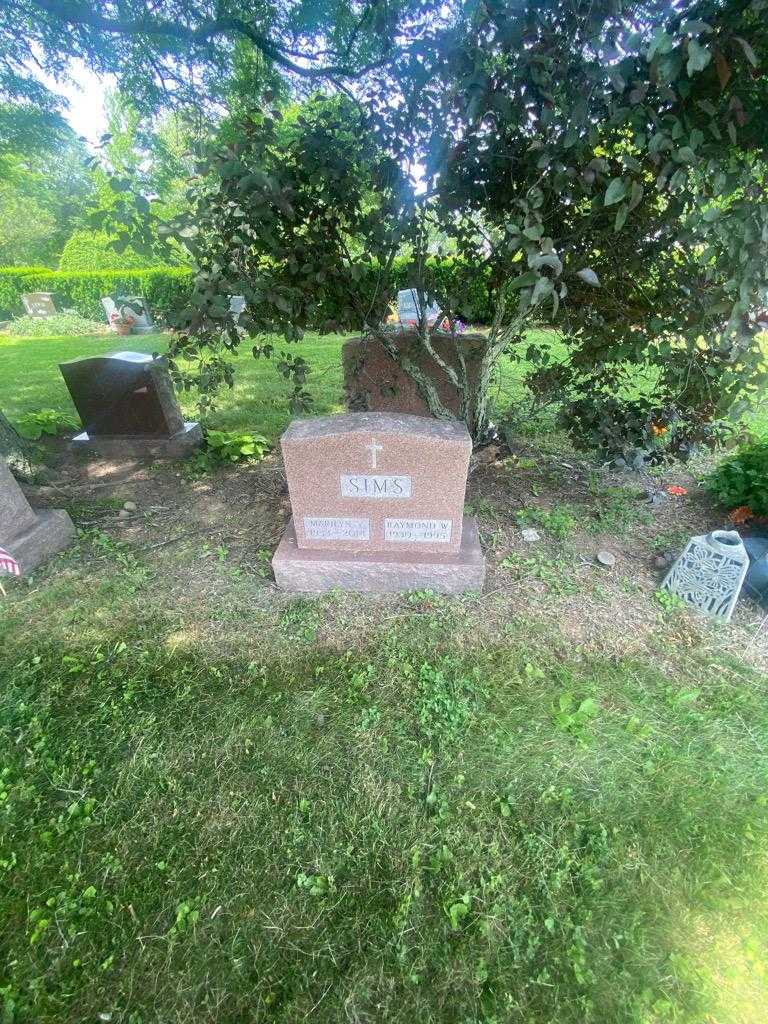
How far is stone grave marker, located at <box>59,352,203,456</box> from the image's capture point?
4.34m

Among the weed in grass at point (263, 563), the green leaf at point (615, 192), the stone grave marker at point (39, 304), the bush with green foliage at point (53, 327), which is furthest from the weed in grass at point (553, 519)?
the stone grave marker at point (39, 304)

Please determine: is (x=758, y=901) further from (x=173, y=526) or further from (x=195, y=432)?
(x=195, y=432)

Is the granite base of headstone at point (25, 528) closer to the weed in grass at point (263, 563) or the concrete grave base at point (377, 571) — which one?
the weed in grass at point (263, 563)

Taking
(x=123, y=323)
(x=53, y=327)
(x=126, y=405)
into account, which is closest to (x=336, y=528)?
(x=126, y=405)

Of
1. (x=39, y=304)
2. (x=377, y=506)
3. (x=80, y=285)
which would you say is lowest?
(x=39, y=304)

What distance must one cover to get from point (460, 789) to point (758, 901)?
38.3 inches

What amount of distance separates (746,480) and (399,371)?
2691 mm

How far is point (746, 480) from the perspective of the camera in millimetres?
3238

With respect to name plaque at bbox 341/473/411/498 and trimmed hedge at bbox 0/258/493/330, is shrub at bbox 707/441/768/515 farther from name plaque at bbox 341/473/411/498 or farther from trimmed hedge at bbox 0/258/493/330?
trimmed hedge at bbox 0/258/493/330

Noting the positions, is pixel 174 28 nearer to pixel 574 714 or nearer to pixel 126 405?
pixel 126 405

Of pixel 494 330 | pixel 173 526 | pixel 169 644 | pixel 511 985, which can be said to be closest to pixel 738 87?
pixel 494 330

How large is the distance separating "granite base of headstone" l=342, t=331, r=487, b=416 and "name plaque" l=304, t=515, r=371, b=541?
1.34 m

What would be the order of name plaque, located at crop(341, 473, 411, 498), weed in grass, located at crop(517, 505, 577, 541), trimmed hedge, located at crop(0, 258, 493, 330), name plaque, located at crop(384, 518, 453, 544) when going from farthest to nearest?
trimmed hedge, located at crop(0, 258, 493, 330), weed in grass, located at crop(517, 505, 577, 541), name plaque, located at crop(384, 518, 453, 544), name plaque, located at crop(341, 473, 411, 498)

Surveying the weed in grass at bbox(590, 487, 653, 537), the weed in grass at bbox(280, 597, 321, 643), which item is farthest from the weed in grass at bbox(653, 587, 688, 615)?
the weed in grass at bbox(280, 597, 321, 643)
